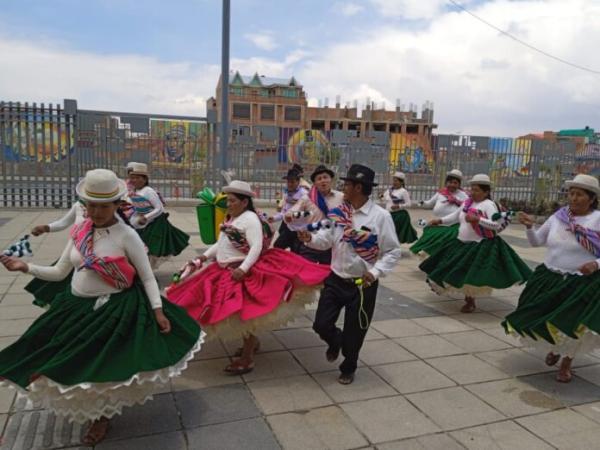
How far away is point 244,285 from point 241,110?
220ft

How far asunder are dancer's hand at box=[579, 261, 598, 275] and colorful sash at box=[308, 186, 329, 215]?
8.88 feet

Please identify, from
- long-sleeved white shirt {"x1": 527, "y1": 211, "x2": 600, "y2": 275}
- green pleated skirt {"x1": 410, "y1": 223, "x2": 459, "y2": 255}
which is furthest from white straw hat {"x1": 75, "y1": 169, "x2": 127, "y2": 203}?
green pleated skirt {"x1": 410, "y1": 223, "x2": 459, "y2": 255}

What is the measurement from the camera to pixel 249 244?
163 inches

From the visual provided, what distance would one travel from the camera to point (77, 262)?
3123mm

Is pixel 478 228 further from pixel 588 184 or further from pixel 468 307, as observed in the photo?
pixel 588 184

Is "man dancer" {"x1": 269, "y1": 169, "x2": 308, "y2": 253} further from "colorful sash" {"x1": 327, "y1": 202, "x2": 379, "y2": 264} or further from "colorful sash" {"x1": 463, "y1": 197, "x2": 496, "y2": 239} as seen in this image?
"colorful sash" {"x1": 327, "y1": 202, "x2": 379, "y2": 264}

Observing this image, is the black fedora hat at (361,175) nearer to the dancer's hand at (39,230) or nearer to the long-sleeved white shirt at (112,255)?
the long-sleeved white shirt at (112,255)

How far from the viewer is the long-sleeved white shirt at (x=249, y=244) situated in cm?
408

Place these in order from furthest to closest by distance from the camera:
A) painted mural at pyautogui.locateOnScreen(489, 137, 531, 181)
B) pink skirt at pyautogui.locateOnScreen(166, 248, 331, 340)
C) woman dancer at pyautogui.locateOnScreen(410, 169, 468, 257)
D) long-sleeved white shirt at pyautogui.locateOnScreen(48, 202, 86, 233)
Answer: painted mural at pyautogui.locateOnScreen(489, 137, 531, 181)
woman dancer at pyautogui.locateOnScreen(410, 169, 468, 257)
long-sleeved white shirt at pyautogui.locateOnScreen(48, 202, 86, 233)
pink skirt at pyautogui.locateOnScreen(166, 248, 331, 340)

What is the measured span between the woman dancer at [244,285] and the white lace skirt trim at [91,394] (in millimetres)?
928

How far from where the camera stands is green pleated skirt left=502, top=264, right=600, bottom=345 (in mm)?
3957

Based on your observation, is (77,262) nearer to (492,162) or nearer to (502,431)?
(502,431)

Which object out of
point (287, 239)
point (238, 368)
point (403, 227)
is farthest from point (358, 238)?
point (403, 227)

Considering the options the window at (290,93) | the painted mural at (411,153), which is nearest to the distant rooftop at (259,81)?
the window at (290,93)
